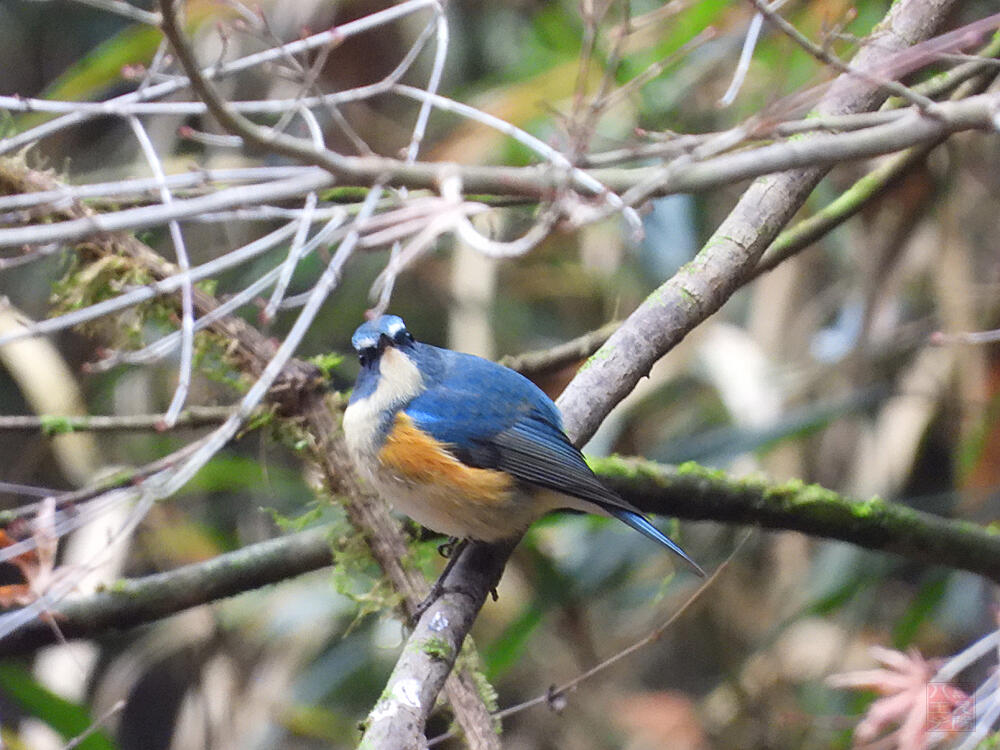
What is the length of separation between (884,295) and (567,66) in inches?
59.6

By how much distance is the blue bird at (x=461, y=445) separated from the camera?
2.30m

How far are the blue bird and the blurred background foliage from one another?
106cm

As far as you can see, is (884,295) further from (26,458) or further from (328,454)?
(26,458)

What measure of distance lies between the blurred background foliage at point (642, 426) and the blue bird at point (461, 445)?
1.06m

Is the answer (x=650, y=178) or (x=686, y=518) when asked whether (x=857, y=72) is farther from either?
(x=686, y=518)

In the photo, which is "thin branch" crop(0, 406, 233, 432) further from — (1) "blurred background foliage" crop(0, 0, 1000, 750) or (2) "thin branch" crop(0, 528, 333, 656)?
(1) "blurred background foliage" crop(0, 0, 1000, 750)

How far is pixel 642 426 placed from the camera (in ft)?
15.5

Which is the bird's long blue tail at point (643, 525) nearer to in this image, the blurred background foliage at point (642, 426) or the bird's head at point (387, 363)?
the bird's head at point (387, 363)

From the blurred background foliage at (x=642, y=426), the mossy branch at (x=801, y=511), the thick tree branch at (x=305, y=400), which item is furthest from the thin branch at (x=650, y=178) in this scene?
the blurred background foliage at (x=642, y=426)

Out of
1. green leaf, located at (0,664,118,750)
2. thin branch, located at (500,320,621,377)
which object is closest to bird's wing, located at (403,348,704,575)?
thin branch, located at (500,320,621,377)

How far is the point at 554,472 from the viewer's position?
2.30m

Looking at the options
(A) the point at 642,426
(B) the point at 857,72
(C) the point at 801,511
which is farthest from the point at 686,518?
(A) the point at 642,426

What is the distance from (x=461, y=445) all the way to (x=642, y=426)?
2.37 metres

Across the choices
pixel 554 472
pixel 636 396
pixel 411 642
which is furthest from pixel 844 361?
pixel 411 642
